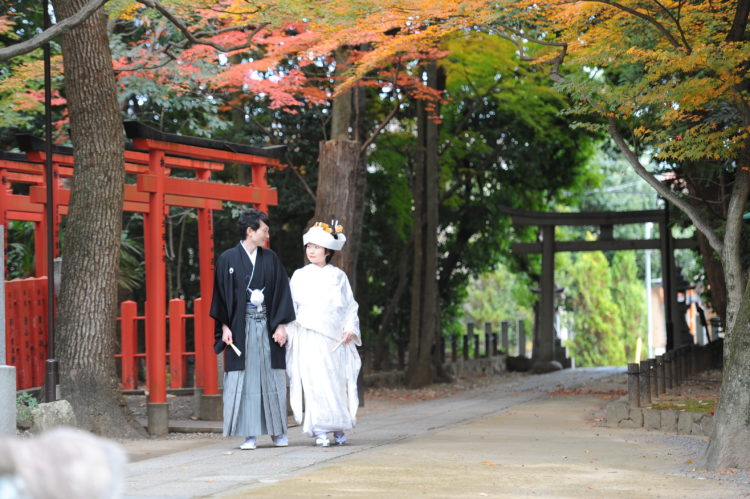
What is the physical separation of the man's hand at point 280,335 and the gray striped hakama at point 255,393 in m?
0.09

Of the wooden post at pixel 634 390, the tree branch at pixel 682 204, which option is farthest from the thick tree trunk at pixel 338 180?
the wooden post at pixel 634 390

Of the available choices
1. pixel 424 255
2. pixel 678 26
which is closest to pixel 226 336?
pixel 678 26

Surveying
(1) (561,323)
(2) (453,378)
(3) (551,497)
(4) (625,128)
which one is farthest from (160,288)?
(1) (561,323)

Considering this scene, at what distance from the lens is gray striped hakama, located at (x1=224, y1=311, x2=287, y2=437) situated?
832 centimetres

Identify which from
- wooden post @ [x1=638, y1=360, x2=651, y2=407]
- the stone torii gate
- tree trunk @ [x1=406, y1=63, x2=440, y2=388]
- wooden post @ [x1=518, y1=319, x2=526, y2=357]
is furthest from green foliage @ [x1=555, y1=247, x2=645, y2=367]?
wooden post @ [x1=638, y1=360, x2=651, y2=407]

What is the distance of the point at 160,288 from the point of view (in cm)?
1002

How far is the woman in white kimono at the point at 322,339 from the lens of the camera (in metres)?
8.46

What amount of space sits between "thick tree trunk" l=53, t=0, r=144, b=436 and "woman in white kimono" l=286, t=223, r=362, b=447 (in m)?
1.81

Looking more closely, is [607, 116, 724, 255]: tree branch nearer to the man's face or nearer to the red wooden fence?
the man's face

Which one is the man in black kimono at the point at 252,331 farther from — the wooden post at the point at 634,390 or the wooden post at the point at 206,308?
the wooden post at the point at 634,390

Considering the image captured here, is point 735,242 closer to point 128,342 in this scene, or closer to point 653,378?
point 653,378

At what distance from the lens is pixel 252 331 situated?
333 inches

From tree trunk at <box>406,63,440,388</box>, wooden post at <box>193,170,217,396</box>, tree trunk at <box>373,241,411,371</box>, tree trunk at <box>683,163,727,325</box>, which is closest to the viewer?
wooden post at <box>193,170,217,396</box>

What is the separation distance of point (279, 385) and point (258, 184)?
12.4 ft
